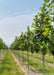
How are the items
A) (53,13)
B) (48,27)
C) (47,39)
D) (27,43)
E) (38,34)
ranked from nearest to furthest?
(48,27)
(53,13)
(47,39)
(38,34)
(27,43)

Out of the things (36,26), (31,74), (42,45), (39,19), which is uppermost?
(39,19)

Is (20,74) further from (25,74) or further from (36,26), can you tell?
Answer: (36,26)

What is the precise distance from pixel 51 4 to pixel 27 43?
47.5 feet

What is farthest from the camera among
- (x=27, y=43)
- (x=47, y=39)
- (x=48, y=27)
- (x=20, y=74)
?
(x=27, y=43)

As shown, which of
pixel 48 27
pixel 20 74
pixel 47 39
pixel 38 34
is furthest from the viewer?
pixel 20 74

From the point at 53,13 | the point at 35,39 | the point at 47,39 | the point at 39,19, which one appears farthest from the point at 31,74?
the point at 53,13

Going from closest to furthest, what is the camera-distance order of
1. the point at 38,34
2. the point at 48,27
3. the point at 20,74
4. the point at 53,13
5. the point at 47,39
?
the point at 48,27 → the point at 53,13 → the point at 47,39 → the point at 38,34 → the point at 20,74

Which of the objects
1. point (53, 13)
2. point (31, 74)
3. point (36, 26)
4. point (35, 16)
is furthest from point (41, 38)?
point (53, 13)

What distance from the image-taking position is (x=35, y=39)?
10555mm

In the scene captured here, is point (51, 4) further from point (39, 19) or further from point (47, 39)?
point (39, 19)

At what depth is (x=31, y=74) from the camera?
503 inches

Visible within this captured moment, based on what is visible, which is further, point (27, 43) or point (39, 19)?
point (27, 43)

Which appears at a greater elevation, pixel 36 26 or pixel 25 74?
pixel 36 26

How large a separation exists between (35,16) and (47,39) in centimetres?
275
